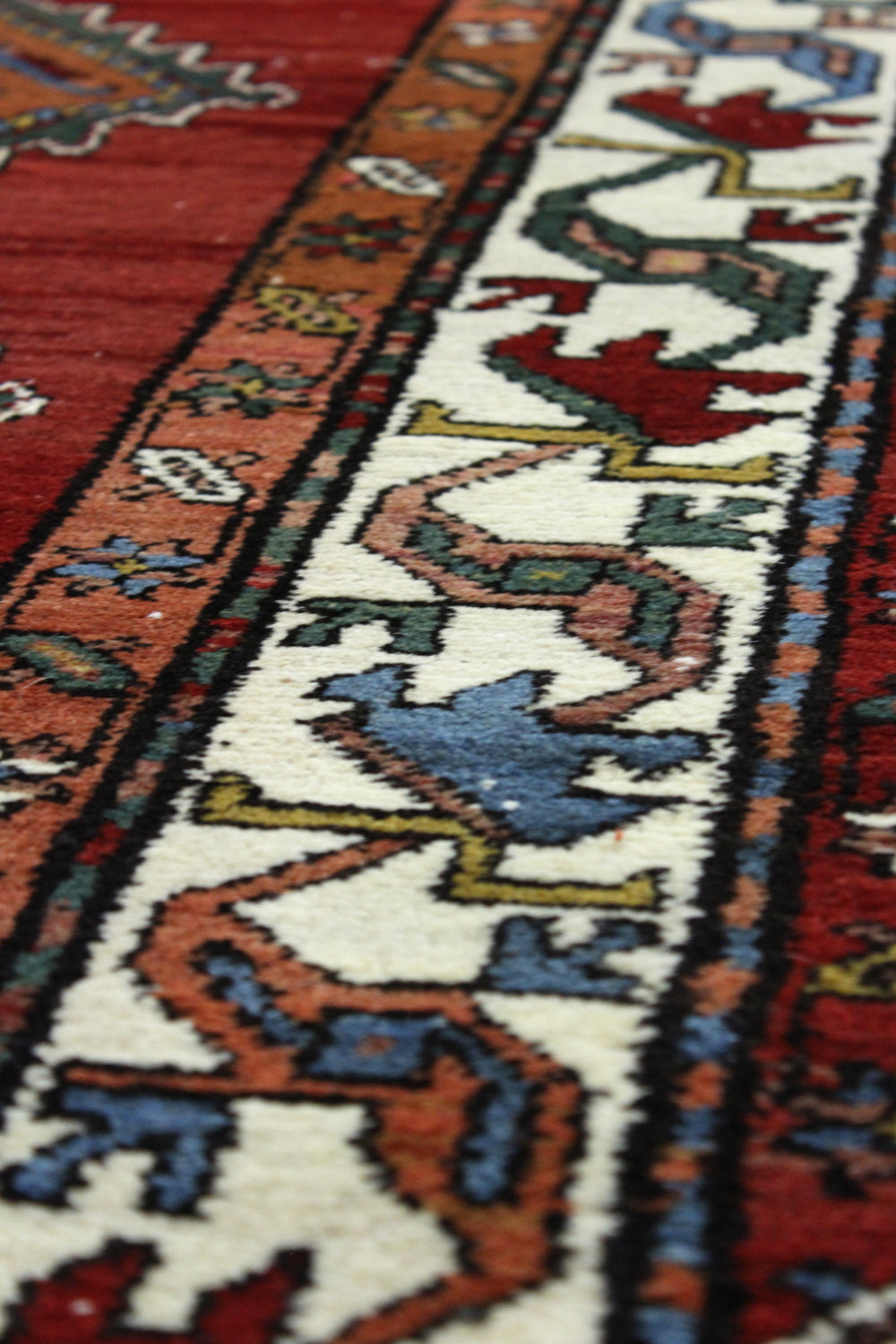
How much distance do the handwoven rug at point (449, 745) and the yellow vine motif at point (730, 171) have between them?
0.04ft

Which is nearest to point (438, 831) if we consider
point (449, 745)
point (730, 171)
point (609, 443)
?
point (449, 745)

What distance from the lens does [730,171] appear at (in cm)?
307

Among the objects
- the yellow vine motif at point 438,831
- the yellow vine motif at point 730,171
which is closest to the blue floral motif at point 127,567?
the yellow vine motif at point 438,831

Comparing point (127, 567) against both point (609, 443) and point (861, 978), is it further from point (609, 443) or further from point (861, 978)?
point (861, 978)

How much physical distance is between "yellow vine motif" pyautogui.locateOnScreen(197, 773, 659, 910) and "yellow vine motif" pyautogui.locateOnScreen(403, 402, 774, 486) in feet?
2.39

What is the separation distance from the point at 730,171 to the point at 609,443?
1073mm

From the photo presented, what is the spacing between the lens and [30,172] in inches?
123

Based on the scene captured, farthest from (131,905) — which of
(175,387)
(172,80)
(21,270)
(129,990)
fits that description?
(172,80)

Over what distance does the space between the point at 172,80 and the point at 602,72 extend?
849 millimetres

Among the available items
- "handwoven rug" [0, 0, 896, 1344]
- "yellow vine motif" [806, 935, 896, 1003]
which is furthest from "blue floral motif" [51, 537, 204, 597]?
"yellow vine motif" [806, 935, 896, 1003]

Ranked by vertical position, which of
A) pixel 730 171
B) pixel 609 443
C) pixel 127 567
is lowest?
pixel 127 567

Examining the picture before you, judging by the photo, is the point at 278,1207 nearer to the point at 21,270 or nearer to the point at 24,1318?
the point at 24,1318

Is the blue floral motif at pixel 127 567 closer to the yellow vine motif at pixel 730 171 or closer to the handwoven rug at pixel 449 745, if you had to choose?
the handwoven rug at pixel 449 745

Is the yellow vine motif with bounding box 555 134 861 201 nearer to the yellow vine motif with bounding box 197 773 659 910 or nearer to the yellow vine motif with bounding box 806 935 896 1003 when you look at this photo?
the yellow vine motif with bounding box 197 773 659 910
